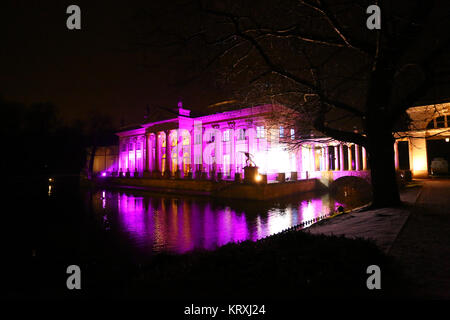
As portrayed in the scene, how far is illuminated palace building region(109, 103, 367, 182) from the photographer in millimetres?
30016

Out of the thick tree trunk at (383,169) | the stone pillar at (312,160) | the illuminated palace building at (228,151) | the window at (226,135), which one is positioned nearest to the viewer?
the thick tree trunk at (383,169)

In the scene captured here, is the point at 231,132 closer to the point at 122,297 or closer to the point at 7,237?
the point at 7,237

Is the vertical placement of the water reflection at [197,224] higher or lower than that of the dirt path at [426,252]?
lower

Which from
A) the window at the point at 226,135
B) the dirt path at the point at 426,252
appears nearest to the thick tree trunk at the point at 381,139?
the dirt path at the point at 426,252

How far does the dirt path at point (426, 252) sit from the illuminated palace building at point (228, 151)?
56.6ft

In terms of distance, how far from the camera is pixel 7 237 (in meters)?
10.6

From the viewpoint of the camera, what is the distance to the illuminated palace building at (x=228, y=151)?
3002 centimetres

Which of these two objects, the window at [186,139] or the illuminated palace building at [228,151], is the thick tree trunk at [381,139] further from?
the window at [186,139]

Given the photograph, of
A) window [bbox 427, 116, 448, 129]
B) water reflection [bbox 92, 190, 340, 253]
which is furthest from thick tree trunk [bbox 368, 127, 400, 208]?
window [bbox 427, 116, 448, 129]

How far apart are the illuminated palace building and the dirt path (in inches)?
679

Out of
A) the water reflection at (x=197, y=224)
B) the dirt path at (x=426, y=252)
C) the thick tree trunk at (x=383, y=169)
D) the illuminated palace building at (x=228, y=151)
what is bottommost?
the water reflection at (x=197, y=224)

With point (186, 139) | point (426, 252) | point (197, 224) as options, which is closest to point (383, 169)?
point (426, 252)

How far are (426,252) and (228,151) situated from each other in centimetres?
3178
